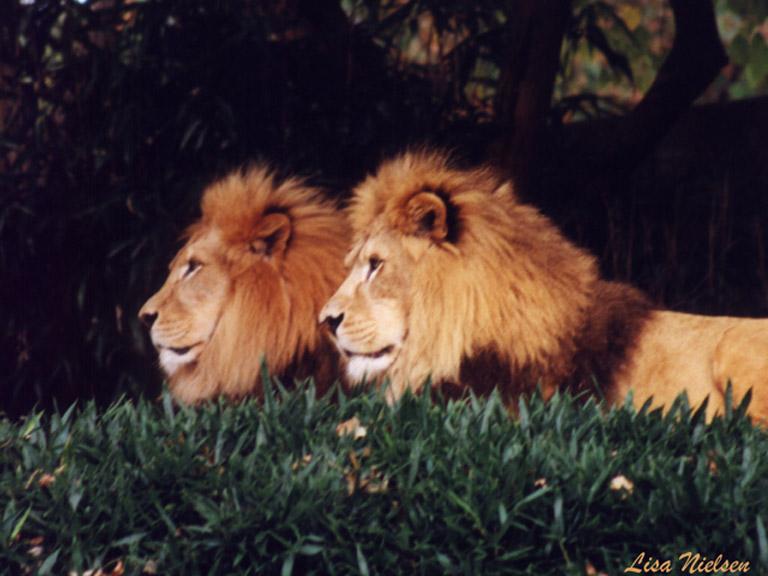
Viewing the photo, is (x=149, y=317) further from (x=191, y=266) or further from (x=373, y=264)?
(x=373, y=264)

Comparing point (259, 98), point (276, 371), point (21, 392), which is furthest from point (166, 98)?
point (276, 371)

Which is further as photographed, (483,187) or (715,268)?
(715,268)

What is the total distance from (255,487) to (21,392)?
3.50 meters

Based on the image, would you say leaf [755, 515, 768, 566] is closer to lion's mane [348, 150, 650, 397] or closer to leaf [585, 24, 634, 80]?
lion's mane [348, 150, 650, 397]

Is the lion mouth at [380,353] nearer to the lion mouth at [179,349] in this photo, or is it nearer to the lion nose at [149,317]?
the lion mouth at [179,349]

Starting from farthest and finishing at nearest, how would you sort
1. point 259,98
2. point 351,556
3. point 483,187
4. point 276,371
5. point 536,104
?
A: 1. point 259,98
2. point 536,104
3. point 276,371
4. point 483,187
5. point 351,556

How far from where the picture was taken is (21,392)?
6195 mm

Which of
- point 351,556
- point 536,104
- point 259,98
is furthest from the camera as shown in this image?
point 259,98

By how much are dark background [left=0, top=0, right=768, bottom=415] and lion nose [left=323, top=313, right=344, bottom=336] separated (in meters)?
1.73

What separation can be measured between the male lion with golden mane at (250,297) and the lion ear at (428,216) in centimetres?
55

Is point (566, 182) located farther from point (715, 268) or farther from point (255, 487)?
point (255, 487)

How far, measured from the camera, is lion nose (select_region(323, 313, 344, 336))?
3963 mm

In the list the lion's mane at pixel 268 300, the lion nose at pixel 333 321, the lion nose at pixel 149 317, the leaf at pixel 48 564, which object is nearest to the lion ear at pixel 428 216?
the lion nose at pixel 333 321

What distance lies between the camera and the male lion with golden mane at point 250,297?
14.2ft
